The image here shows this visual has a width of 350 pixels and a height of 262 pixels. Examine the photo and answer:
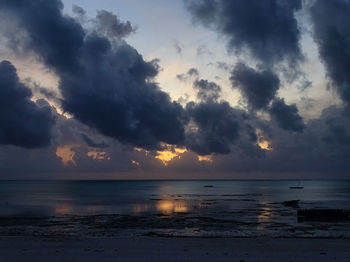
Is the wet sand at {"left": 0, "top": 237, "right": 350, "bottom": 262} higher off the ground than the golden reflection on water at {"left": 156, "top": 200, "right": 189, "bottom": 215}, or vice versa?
the wet sand at {"left": 0, "top": 237, "right": 350, "bottom": 262}

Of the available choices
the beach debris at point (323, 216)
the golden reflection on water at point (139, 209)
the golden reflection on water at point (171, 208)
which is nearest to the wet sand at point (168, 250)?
the beach debris at point (323, 216)

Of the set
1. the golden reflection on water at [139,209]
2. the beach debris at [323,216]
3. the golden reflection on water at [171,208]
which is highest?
the beach debris at [323,216]

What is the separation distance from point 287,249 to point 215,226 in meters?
19.7

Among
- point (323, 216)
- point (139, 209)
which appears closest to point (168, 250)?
point (323, 216)

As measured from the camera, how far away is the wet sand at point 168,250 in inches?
926

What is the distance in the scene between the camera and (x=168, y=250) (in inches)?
1043

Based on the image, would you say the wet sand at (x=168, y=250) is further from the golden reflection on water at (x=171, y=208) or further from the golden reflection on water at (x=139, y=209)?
the golden reflection on water at (x=139, y=209)

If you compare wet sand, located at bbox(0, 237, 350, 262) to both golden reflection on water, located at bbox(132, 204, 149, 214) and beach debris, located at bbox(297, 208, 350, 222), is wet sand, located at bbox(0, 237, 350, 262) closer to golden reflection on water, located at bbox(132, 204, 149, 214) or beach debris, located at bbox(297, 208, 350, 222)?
beach debris, located at bbox(297, 208, 350, 222)

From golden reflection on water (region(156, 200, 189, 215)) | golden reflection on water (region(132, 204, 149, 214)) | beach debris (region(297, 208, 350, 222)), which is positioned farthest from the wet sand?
golden reflection on water (region(132, 204, 149, 214))

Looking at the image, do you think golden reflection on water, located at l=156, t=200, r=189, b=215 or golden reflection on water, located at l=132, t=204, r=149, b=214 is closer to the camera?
golden reflection on water, located at l=156, t=200, r=189, b=215

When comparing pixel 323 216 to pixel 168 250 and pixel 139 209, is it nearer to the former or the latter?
pixel 139 209

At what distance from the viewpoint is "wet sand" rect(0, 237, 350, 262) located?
926 inches

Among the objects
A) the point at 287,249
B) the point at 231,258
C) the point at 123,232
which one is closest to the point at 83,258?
the point at 231,258

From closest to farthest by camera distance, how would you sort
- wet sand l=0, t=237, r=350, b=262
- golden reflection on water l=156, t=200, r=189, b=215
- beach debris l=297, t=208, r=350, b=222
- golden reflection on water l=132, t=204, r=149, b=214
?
wet sand l=0, t=237, r=350, b=262 → beach debris l=297, t=208, r=350, b=222 → golden reflection on water l=156, t=200, r=189, b=215 → golden reflection on water l=132, t=204, r=149, b=214
